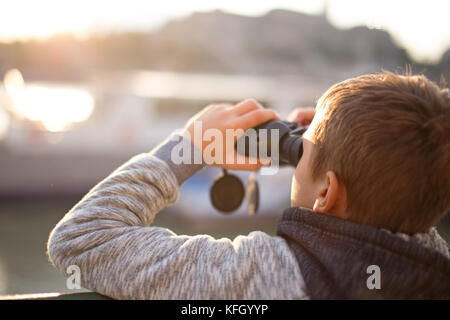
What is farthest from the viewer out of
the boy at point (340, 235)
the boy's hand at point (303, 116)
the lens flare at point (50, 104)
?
the lens flare at point (50, 104)

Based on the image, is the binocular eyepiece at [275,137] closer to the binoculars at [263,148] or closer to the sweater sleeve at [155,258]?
the binoculars at [263,148]

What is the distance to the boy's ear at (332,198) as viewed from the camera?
0.76m

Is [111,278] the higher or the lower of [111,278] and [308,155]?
the lower

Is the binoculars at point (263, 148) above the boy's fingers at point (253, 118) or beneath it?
beneath

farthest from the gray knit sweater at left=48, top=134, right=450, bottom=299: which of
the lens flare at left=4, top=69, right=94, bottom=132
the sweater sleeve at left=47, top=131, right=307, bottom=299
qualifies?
the lens flare at left=4, top=69, right=94, bottom=132

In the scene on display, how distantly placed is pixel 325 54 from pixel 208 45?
24.6ft

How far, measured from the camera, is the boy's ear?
2.50ft

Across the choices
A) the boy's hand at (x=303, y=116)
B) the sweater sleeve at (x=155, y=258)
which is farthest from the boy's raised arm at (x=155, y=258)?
the boy's hand at (x=303, y=116)

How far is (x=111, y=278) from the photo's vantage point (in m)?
0.75

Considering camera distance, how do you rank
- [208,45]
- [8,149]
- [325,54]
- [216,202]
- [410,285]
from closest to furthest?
[410,285]
[216,202]
[8,149]
[325,54]
[208,45]

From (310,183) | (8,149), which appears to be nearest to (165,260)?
(310,183)

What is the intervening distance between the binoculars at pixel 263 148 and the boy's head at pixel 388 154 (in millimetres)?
133

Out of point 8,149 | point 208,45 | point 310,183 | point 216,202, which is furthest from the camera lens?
point 208,45
